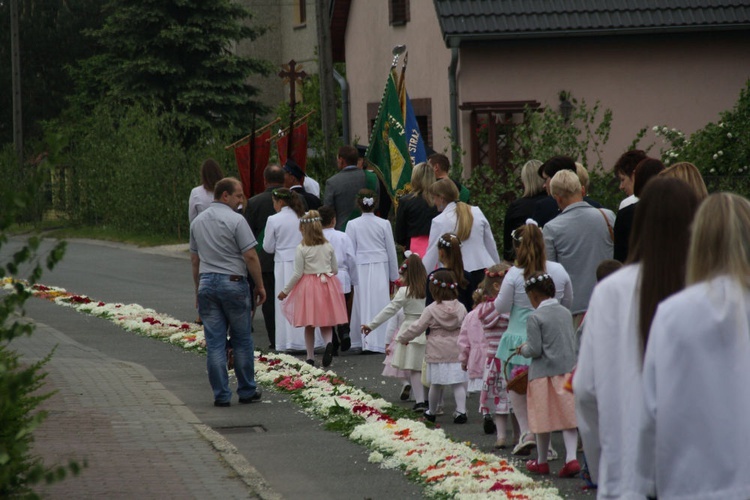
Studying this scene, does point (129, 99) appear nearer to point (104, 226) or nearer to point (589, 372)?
point (104, 226)

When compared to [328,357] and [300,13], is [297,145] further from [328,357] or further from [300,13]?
[300,13]

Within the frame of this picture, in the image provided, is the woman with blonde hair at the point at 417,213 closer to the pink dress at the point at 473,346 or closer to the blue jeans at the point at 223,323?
the blue jeans at the point at 223,323

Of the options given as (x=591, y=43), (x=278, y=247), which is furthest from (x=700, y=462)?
(x=591, y=43)

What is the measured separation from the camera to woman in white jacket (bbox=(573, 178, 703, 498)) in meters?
4.10

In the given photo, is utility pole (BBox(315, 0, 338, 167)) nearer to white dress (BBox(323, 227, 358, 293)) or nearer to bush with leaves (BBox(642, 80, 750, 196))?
bush with leaves (BBox(642, 80, 750, 196))

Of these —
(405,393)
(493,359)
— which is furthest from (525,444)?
(405,393)

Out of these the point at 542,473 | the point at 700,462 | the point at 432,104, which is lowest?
the point at 542,473

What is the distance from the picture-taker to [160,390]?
1155 cm

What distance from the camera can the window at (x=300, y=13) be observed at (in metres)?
48.5

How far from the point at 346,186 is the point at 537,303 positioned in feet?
23.2

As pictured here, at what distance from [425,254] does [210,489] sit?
5025 millimetres

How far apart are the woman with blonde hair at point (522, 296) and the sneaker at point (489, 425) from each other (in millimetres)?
683

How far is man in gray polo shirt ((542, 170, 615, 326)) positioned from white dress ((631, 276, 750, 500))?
196 inches

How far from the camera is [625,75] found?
23.8 meters
